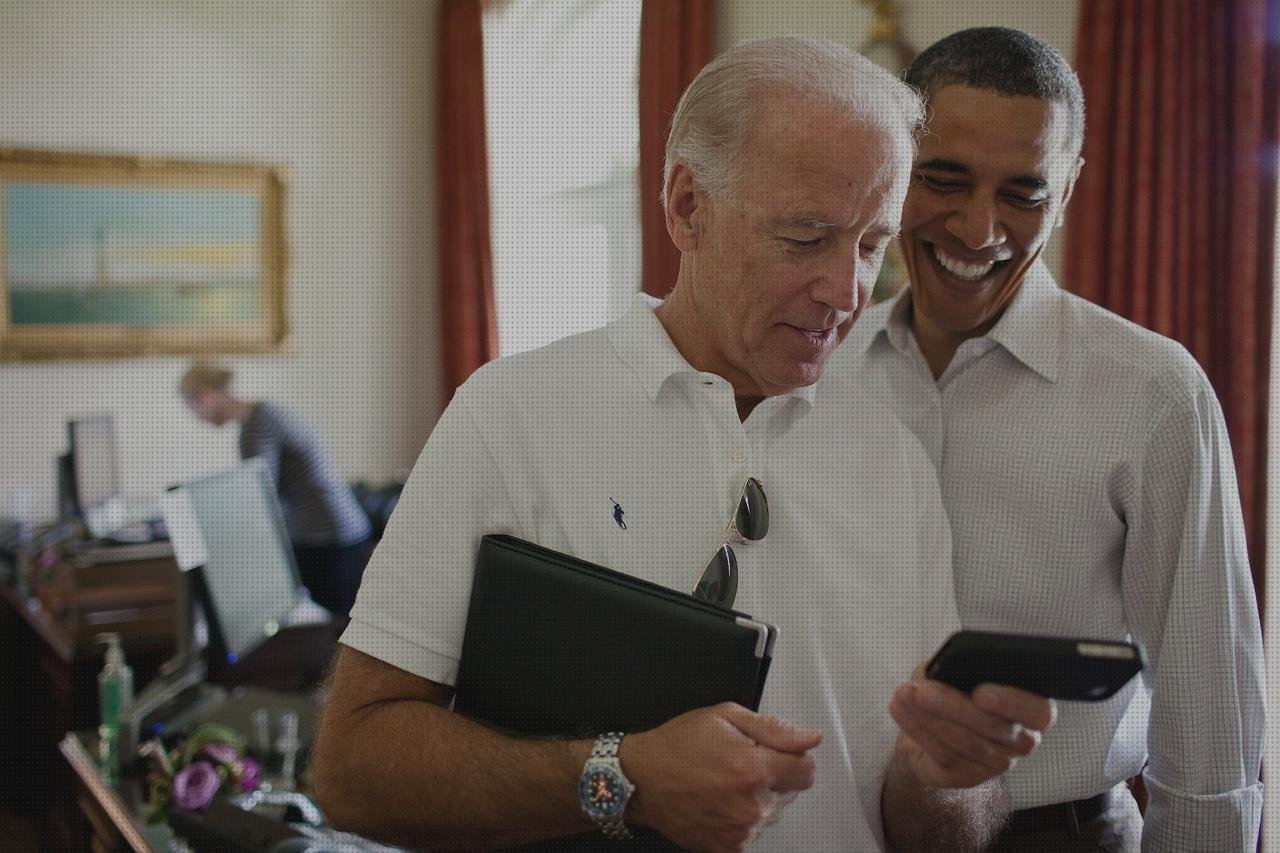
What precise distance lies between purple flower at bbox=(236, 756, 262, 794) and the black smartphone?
5.50 feet

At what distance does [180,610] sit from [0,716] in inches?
100

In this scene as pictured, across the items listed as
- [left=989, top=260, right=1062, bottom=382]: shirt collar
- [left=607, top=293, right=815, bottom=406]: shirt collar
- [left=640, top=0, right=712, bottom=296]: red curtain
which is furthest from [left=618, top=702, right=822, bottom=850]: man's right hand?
[left=640, top=0, right=712, bottom=296]: red curtain

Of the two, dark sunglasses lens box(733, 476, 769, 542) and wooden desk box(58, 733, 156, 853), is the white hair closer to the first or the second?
dark sunglasses lens box(733, 476, 769, 542)

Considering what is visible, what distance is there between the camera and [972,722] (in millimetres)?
996

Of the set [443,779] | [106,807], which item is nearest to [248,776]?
[106,807]

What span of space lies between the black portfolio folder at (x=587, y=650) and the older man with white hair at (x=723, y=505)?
1.7 inches

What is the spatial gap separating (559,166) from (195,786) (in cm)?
416

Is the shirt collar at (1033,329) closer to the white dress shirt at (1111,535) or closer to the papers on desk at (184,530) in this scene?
the white dress shirt at (1111,535)

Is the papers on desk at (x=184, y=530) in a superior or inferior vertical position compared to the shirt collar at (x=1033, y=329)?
inferior

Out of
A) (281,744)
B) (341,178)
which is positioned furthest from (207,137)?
(281,744)

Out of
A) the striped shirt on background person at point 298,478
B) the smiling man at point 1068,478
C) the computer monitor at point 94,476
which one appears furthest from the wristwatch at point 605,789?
the computer monitor at point 94,476

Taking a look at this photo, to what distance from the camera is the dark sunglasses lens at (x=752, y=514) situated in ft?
4.19

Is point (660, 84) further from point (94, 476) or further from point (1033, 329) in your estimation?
point (1033, 329)

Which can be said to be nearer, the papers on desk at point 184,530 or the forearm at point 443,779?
the forearm at point 443,779
